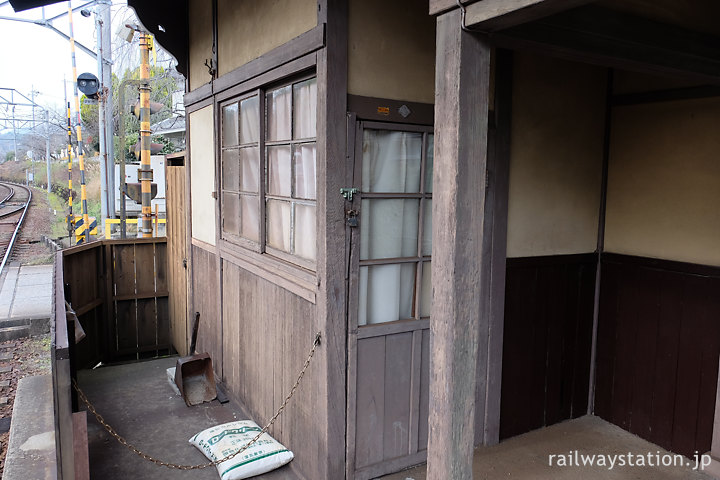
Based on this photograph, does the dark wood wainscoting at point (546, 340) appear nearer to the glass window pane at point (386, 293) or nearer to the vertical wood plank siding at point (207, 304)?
the glass window pane at point (386, 293)

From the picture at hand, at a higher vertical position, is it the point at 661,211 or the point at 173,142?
the point at 173,142

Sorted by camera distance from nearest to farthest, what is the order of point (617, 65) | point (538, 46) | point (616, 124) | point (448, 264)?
point (448, 264) < point (538, 46) < point (617, 65) < point (616, 124)

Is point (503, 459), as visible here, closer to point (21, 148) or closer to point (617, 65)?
→ point (617, 65)

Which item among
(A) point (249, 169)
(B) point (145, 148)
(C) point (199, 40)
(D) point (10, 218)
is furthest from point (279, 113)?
(D) point (10, 218)

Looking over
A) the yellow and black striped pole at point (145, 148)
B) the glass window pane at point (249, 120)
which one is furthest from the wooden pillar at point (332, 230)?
the yellow and black striped pole at point (145, 148)

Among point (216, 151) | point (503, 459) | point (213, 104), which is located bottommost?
point (503, 459)

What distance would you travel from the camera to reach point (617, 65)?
2.48 meters

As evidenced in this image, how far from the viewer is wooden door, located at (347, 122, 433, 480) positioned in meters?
3.22

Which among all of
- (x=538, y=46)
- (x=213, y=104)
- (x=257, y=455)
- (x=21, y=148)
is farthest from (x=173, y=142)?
(x=21, y=148)

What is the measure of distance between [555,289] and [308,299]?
78.1 inches

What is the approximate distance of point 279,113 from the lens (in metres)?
3.77

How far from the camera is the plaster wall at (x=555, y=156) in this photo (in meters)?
3.80

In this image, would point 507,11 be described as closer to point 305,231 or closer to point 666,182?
point 305,231

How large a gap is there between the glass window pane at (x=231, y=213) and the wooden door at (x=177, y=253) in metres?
1.55
